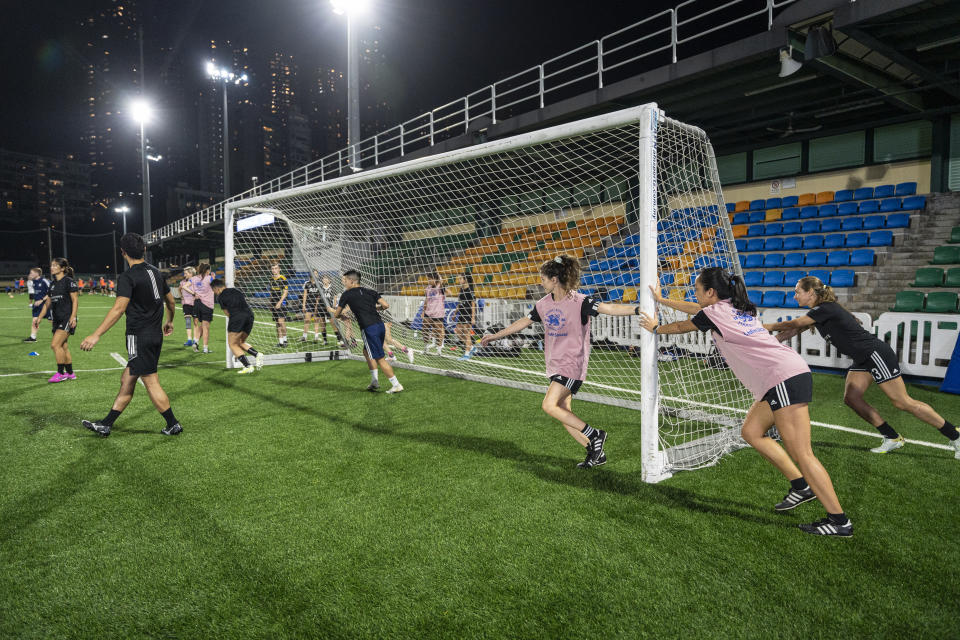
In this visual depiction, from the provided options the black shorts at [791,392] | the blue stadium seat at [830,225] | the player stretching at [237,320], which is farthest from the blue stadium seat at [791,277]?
the player stretching at [237,320]

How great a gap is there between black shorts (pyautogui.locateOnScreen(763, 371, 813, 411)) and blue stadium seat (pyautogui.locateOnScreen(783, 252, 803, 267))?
1002cm

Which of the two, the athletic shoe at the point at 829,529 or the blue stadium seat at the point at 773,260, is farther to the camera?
the blue stadium seat at the point at 773,260

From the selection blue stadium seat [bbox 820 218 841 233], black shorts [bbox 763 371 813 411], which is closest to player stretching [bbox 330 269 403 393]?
black shorts [bbox 763 371 813 411]

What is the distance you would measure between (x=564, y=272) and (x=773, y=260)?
1002cm

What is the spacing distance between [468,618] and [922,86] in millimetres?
14419

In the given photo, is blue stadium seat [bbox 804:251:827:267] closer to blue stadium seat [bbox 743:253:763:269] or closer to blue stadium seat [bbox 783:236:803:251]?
A: blue stadium seat [bbox 783:236:803:251]

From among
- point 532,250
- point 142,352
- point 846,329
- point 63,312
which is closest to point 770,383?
point 846,329

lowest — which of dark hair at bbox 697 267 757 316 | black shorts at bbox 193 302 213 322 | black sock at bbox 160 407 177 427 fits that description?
black sock at bbox 160 407 177 427

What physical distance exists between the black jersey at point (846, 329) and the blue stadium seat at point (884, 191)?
1051 cm

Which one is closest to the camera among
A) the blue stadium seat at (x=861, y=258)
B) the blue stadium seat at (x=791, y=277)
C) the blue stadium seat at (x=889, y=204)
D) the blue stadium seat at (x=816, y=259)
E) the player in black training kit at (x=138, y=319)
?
the player in black training kit at (x=138, y=319)

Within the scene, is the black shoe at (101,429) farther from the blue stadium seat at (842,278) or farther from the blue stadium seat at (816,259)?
the blue stadium seat at (816,259)

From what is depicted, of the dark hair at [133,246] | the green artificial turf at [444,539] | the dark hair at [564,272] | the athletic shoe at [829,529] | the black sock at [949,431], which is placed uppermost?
the dark hair at [133,246]

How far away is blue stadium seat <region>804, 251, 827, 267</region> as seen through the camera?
1130 centimetres

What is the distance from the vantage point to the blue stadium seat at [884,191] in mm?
12406
